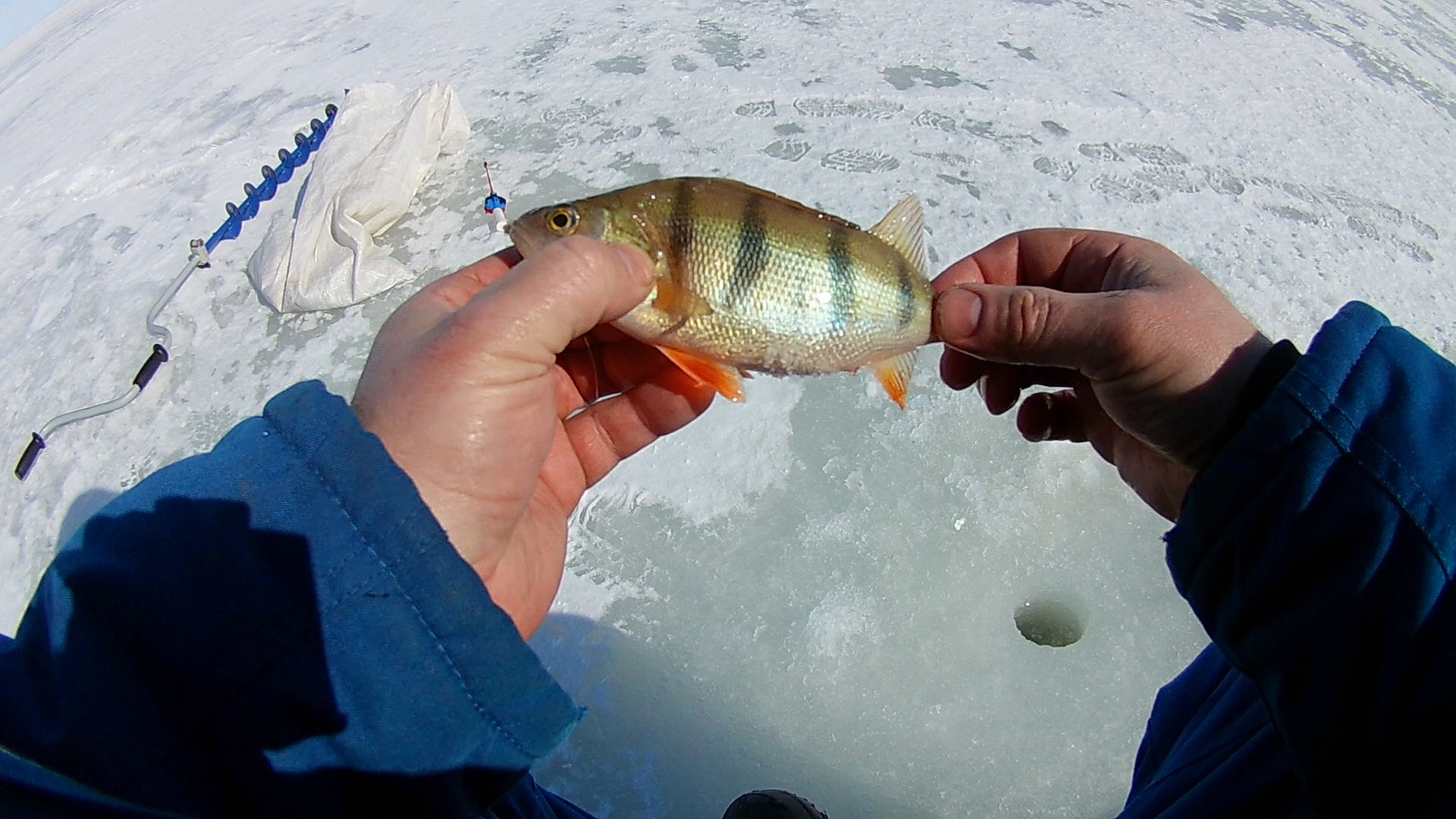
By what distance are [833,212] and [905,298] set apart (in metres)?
1.79

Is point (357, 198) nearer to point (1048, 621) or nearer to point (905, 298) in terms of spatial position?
point (905, 298)

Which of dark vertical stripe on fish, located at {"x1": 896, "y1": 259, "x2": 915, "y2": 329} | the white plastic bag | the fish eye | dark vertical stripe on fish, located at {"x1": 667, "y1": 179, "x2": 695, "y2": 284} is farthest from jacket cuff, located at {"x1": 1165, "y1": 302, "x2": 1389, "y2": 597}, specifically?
the white plastic bag

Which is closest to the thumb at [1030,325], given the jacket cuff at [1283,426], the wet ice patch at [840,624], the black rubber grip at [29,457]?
the jacket cuff at [1283,426]

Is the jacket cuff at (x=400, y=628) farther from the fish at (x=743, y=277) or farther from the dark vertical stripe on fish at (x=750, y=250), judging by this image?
the dark vertical stripe on fish at (x=750, y=250)

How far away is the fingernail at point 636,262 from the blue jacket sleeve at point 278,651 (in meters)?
0.67

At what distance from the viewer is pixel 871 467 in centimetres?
287

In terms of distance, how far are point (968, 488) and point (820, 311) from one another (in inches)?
48.5

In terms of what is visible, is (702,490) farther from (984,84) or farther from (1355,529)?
(984,84)

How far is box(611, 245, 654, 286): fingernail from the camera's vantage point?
1.72 meters

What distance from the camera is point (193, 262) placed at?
3.79 m

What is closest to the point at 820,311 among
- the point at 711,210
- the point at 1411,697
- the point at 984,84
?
the point at 711,210

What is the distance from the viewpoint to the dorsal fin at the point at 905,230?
202 centimetres

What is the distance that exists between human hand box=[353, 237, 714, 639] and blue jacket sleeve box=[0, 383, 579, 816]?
168mm

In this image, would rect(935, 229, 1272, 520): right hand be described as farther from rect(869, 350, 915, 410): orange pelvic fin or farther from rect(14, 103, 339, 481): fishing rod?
rect(14, 103, 339, 481): fishing rod
